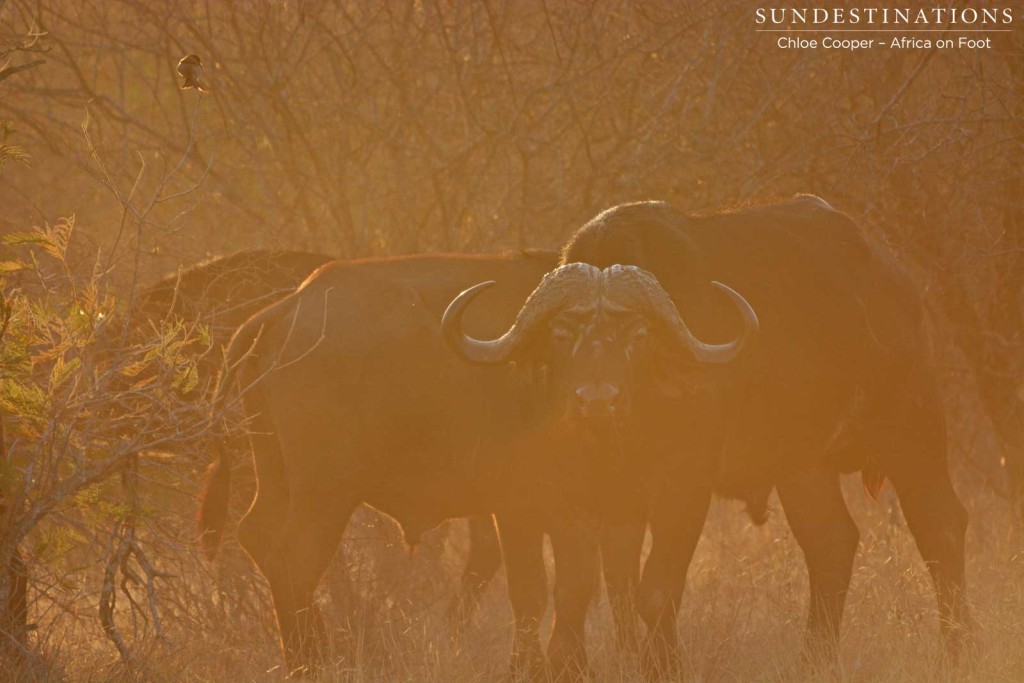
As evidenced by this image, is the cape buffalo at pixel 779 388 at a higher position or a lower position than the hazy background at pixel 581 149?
lower

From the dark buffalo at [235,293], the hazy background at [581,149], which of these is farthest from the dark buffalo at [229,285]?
the hazy background at [581,149]

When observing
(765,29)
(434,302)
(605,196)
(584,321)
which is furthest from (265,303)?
(765,29)

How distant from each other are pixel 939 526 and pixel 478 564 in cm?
256

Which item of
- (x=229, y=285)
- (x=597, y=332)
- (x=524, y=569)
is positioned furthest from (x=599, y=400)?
(x=229, y=285)

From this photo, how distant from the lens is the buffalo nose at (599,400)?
6020mm

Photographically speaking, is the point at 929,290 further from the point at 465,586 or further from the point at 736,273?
the point at 465,586

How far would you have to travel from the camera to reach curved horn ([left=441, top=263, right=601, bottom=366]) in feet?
21.0

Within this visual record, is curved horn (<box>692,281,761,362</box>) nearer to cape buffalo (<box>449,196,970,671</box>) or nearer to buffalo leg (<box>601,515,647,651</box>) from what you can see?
cape buffalo (<box>449,196,970,671</box>)

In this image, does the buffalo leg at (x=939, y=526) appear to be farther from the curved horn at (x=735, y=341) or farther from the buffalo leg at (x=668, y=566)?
the curved horn at (x=735, y=341)

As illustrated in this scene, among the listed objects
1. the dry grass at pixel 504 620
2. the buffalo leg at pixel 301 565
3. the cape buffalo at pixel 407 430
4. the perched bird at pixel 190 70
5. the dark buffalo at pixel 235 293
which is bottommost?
the dry grass at pixel 504 620

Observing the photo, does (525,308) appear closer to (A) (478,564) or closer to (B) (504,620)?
(B) (504,620)

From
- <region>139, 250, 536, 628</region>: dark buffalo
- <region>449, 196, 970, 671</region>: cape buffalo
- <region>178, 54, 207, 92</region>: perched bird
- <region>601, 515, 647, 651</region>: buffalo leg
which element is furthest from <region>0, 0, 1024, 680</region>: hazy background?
<region>178, 54, 207, 92</region>: perched bird

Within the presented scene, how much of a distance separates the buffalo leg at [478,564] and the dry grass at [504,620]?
0.10 m

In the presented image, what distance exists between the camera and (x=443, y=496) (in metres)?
7.14
